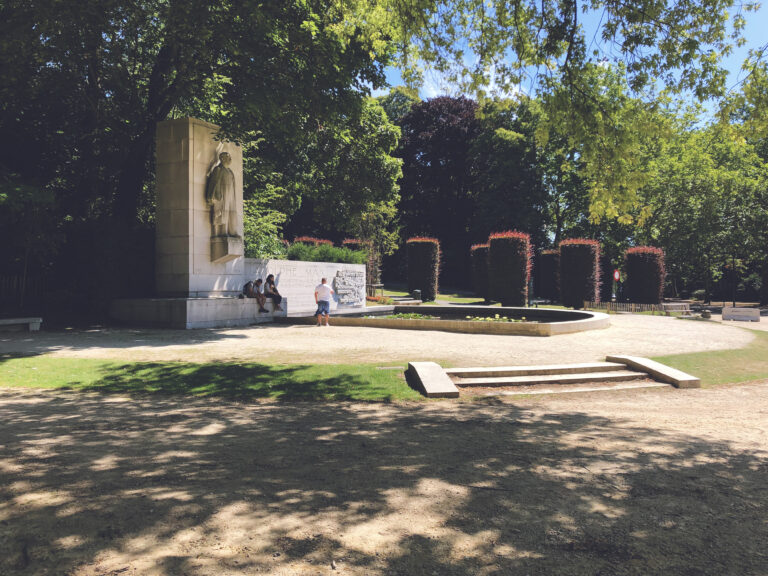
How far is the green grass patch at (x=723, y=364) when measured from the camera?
408 inches

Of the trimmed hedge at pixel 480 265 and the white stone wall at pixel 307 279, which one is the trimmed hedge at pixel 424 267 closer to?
the trimmed hedge at pixel 480 265

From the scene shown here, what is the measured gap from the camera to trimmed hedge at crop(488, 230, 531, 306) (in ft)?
93.6

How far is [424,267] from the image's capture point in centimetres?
3350

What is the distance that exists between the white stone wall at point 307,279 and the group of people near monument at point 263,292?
411 mm

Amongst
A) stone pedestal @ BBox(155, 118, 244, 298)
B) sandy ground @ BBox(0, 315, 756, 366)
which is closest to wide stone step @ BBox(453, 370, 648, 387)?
sandy ground @ BBox(0, 315, 756, 366)

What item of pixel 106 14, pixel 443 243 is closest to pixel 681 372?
pixel 106 14

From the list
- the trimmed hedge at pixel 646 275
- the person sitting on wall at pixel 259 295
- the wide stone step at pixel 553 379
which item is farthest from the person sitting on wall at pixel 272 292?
the trimmed hedge at pixel 646 275

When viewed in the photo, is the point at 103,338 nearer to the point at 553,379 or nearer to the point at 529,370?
the point at 529,370

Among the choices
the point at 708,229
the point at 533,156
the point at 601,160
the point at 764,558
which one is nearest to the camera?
the point at 764,558

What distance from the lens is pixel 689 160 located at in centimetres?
4128

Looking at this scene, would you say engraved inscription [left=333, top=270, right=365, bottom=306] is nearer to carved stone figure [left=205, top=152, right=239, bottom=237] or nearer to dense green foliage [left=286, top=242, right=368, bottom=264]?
dense green foliage [left=286, top=242, right=368, bottom=264]

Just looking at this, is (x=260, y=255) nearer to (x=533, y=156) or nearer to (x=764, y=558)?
(x=764, y=558)

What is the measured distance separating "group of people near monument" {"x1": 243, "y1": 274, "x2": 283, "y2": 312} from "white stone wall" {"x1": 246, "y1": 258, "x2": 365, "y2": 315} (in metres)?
0.41

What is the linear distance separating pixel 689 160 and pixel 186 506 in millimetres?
46717
